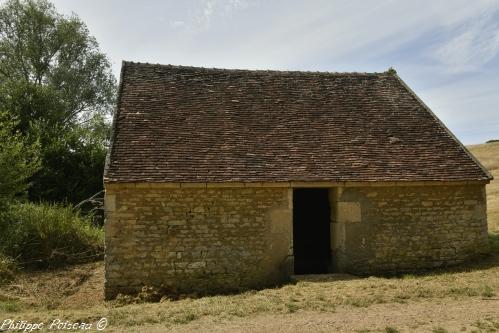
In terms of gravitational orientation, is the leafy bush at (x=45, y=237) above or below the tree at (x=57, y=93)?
below

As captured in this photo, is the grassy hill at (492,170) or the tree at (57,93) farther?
the tree at (57,93)

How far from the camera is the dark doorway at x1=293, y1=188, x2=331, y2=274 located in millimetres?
11820

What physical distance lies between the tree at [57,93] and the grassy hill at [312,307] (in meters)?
8.01

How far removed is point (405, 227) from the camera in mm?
9898

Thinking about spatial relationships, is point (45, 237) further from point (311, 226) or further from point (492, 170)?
point (492, 170)

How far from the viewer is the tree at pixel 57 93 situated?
686 inches

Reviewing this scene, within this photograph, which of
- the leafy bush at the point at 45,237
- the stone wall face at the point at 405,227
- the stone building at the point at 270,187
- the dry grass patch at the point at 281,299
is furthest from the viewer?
the leafy bush at the point at 45,237

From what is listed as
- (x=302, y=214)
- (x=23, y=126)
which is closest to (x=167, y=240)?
(x=302, y=214)

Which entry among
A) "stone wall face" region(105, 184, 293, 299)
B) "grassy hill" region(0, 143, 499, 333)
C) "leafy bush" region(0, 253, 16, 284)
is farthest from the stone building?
"leafy bush" region(0, 253, 16, 284)

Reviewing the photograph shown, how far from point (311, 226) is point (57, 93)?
16816 mm

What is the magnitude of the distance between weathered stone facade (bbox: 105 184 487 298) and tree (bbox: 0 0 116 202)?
950cm

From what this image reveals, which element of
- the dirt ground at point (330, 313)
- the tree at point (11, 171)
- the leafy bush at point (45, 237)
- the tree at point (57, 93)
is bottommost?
the dirt ground at point (330, 313)

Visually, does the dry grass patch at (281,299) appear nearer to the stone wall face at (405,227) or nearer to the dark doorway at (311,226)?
the stone wall face at (405,227)

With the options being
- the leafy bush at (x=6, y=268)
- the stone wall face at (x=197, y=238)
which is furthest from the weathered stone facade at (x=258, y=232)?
the leafy bush at (x=6, y=268)
